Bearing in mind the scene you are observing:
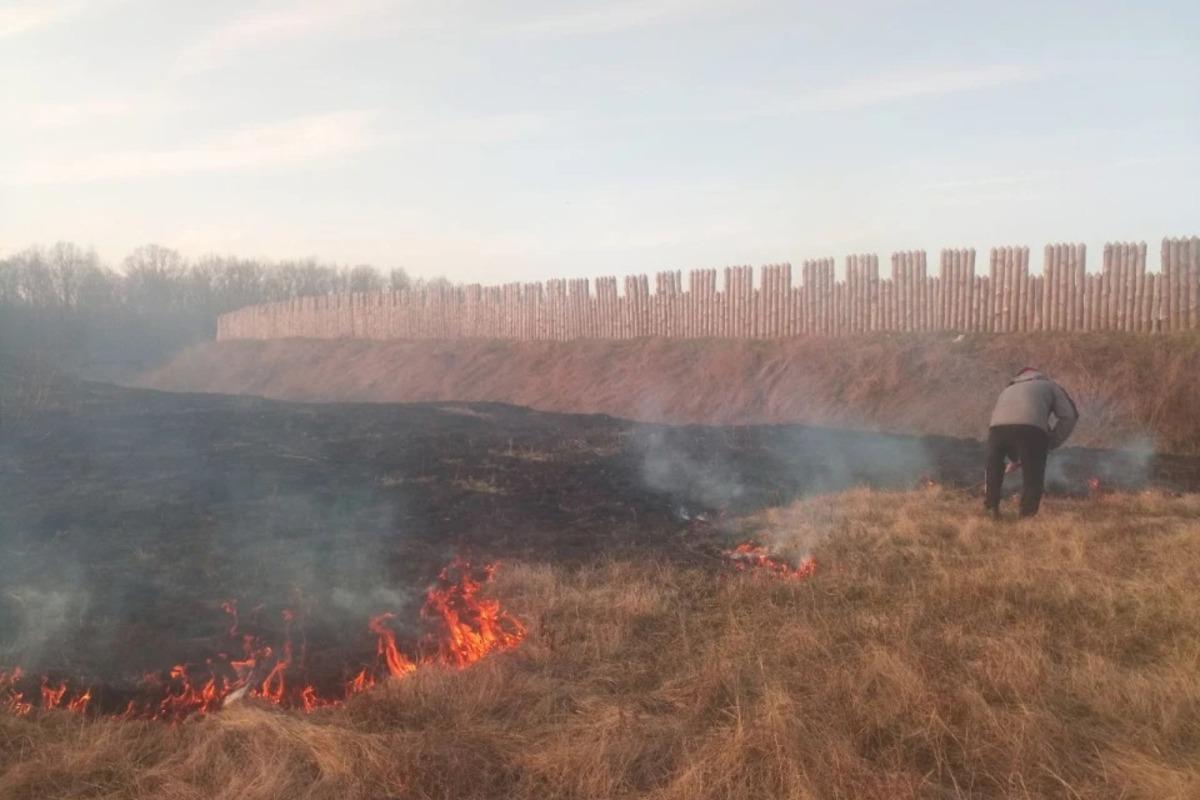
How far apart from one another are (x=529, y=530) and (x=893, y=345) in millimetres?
11952

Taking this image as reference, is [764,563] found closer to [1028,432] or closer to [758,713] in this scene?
[1028,432]

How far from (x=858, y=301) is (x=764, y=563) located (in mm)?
13545

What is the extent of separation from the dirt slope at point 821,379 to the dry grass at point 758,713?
9.25 meters

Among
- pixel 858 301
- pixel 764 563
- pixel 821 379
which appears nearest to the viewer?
pixel 764 563

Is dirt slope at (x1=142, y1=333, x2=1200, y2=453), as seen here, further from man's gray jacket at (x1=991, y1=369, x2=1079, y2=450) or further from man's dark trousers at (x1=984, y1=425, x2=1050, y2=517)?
man's dark trousers at (x1=984, y1=425, x2=1050, y2=517)

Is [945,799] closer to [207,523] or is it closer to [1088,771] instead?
[1088,771]

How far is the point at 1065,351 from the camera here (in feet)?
50.6

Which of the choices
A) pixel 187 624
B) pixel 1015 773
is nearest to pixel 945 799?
pixel 1015 773

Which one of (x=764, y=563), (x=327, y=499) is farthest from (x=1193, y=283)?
(x=327, y=499)

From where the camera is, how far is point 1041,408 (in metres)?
8.02

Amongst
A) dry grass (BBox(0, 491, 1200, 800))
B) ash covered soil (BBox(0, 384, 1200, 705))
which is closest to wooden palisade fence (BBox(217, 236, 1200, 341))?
ash covered soil (BBox(0, 384, 1200, 705))

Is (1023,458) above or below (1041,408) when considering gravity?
below

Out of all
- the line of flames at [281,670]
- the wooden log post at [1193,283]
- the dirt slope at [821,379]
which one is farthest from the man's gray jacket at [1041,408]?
the wooden log post at [1193,283]

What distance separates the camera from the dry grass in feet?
11.7
